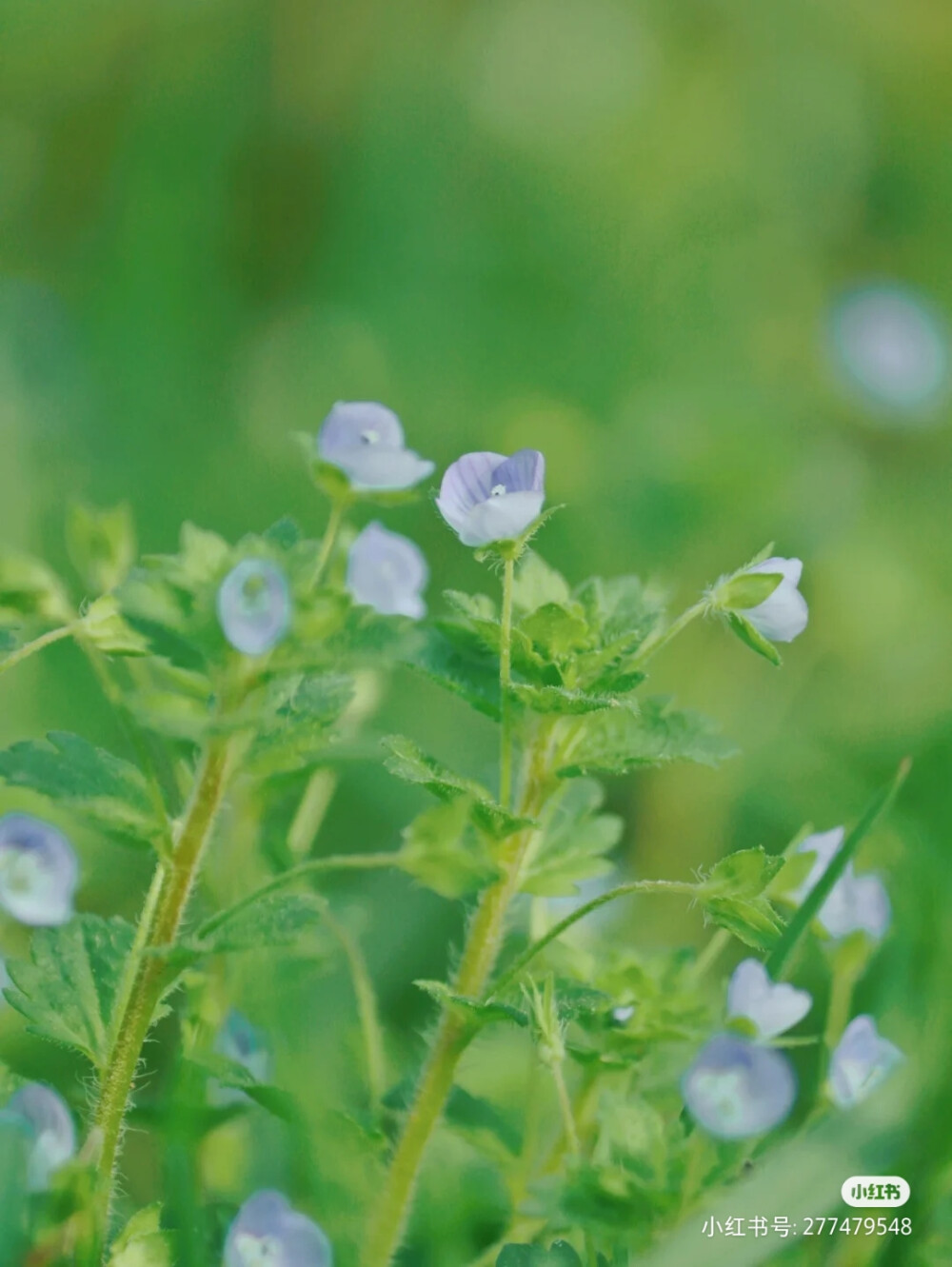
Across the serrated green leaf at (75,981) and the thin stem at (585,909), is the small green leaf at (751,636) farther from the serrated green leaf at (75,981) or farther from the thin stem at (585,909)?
the serrated green leaf at (75,981)

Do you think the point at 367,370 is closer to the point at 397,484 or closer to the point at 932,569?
the point at 932,569

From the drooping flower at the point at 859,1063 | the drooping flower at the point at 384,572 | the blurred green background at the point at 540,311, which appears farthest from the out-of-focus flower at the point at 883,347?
the drooping flower at the point at 859,1063

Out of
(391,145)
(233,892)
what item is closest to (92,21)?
(391,145)

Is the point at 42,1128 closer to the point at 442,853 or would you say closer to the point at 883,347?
the point at 442,853

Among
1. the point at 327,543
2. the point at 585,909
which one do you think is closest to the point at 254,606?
the point at 327,543

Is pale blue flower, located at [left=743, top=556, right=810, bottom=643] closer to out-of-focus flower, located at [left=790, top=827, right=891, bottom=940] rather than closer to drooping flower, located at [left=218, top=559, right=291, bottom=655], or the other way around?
out-of-focus flower, located at [left=790, top=827, right=891, bottom=940]

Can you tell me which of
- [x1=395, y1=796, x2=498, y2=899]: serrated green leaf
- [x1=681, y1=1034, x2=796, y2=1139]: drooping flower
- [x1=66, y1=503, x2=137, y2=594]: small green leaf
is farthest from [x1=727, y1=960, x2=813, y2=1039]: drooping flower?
[x1=66, y1=503, x2=137, y2=594]: small green leaf
